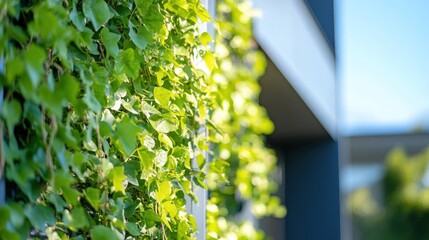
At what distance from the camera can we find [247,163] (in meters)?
3.81

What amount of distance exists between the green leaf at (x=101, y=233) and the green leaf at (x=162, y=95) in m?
0.36

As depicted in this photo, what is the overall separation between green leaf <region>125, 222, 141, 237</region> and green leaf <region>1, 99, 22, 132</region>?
1.29 ft

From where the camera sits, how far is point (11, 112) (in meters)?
1.15

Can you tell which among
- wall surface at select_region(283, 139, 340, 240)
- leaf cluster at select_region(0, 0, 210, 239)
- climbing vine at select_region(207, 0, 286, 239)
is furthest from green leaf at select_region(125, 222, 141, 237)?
wall surface at select_region(283, 139, 340, 240)

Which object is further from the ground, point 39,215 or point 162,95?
point 162,95

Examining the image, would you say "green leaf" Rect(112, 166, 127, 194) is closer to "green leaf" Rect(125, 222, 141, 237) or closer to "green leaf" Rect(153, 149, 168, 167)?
"green leaf" Rect(125, 222, 141, 237)

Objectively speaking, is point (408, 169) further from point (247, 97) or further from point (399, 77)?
point (247, 97)

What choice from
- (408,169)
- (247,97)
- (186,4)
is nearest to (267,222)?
(247,97)

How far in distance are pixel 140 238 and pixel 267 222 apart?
364 cm

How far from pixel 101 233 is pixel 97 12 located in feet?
1.19

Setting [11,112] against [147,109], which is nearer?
[11,112]

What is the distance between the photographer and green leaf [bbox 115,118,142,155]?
1.41 metres

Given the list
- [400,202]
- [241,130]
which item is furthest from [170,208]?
[400,202]

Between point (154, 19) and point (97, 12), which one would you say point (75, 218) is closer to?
point (97, 12)
